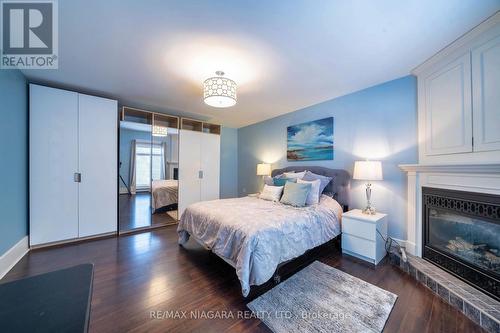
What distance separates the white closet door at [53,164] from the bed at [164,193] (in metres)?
1.16

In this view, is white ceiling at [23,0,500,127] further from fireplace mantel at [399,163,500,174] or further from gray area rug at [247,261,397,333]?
gray area rug at [247,261,397,333]

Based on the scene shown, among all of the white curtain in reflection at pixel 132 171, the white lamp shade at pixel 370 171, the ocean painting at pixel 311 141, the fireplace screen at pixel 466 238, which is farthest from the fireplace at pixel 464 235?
→ the white curtain in reflection at pixel 132 171

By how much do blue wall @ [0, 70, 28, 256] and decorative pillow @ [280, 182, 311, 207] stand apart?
3370 millimetres

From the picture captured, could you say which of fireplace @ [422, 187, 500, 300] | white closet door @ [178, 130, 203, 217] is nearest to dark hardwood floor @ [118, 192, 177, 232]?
white closet door @ [178, 130, 203, 217]

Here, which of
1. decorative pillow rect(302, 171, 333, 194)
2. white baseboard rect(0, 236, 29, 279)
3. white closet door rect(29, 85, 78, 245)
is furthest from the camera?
decorative pillow rect(302, 171, 333, 194)

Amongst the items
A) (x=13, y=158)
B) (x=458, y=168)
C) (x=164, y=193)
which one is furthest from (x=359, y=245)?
(x=13, y=158)

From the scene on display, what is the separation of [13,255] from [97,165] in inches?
56.1

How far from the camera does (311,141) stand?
3650mm

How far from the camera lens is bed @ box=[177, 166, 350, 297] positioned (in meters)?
1.68

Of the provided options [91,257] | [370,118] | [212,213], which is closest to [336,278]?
[212,213]

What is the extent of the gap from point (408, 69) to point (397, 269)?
2477 millimetres

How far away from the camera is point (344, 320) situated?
4.82 ft

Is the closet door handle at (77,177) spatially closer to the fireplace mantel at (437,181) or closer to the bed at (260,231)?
the bed at (260,231)

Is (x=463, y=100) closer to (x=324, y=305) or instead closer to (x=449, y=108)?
(x=449, y=108)
